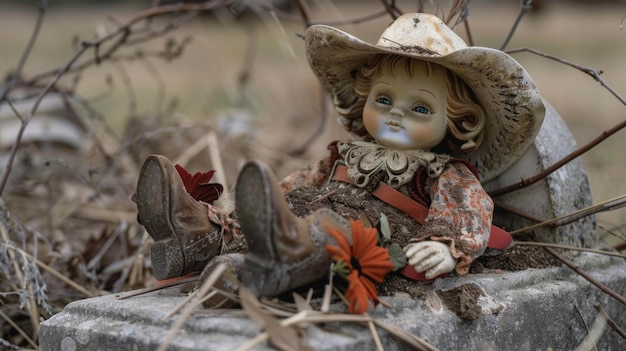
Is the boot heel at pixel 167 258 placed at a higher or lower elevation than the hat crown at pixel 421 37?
lower

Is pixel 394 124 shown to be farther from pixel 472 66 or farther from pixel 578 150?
pixel 578 150

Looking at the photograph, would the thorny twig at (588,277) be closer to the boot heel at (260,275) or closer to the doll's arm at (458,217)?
the doll's arm at (458,217)

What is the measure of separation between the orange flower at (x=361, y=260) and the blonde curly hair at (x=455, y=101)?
1.87 ft

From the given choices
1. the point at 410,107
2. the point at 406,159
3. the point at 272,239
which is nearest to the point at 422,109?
the point at 410,107

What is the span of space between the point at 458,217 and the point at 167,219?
78cm

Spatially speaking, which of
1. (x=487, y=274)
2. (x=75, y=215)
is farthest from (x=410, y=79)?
(x=75, y=215)

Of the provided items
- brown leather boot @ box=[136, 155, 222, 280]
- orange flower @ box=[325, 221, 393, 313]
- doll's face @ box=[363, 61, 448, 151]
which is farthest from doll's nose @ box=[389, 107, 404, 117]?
brown leather boot @ box=[136, 155, 222, 280]

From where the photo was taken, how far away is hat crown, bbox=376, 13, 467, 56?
216 centimetres

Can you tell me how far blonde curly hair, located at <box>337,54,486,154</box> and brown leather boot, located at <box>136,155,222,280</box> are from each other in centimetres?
68

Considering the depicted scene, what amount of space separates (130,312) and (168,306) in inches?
3.7

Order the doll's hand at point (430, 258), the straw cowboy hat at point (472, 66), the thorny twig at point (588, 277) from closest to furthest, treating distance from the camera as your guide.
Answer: the doll's hand at point (430, 258)
the straw cowboy hat at point (472, 66)
the thorny twig at point (588, 277)

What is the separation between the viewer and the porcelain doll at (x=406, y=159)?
6.68 ft

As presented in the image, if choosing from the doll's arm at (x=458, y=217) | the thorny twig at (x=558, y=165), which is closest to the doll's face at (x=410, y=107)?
the doll's arm at (x=458, y=217)

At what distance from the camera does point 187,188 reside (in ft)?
7.48
